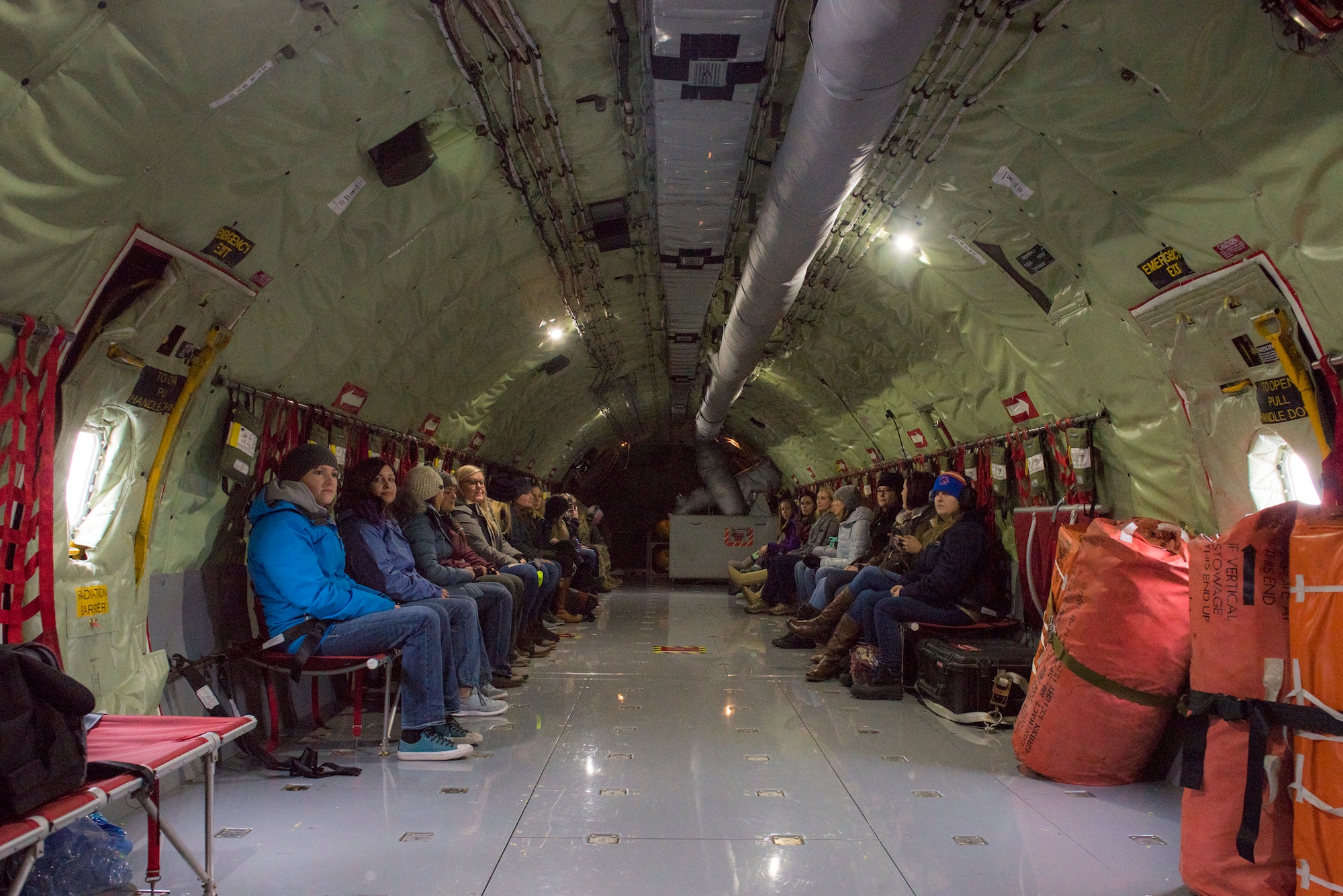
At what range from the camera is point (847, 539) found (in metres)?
8.03

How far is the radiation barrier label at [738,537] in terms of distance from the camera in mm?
14336

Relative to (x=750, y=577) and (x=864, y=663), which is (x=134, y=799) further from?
(x=750, y=577)

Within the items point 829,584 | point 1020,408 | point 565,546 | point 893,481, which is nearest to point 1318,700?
point 1020,408

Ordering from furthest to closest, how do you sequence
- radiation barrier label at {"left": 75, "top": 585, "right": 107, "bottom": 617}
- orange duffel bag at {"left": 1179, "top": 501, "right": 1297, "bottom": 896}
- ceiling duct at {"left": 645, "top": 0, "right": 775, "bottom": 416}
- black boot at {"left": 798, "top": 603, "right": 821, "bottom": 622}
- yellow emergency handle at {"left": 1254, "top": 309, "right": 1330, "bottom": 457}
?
black boot at {"left": 798, "top": 603, "right": 821, "bottom": 622}
ceiling duct at {"left": 645, "top": 0, "right": 775, "bottom": 416}
yellow emergency handle at {"left": 1254, "top": 309, "right": 1330, "bottom": 457}
radiation barrier label at {"left": 75, "top": 585, "right": 107, "bottom": 617}
orange duffel bag at {"left": 1179, "top": 501, "right": 1297, "bottom": 896}

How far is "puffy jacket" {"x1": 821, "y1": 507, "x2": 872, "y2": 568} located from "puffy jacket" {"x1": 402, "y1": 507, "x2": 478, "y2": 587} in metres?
3.67

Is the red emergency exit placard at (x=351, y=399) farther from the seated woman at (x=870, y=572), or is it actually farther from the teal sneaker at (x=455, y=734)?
the seated woman at (x=870, y=572)

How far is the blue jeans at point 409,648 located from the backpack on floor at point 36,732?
2.02m

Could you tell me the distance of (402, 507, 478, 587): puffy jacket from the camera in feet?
17.7

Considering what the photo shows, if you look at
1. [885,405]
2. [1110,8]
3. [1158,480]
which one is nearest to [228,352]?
[1110,8]

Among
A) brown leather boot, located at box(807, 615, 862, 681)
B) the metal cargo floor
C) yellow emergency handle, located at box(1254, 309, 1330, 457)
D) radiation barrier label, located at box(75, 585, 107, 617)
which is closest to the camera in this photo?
the metal cargo floor

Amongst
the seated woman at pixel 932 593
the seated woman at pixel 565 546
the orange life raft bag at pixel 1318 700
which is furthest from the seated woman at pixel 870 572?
the orange life raft bag at pixel 1318 700

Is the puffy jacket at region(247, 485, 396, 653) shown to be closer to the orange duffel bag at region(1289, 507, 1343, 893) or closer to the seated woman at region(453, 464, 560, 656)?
the seated woman at region(453, 464, 560, 656)

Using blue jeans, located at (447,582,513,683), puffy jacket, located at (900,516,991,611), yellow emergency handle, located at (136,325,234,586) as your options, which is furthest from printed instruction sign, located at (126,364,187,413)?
puffy jacket, located at (900,516,991,611)

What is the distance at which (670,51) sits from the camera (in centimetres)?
357
